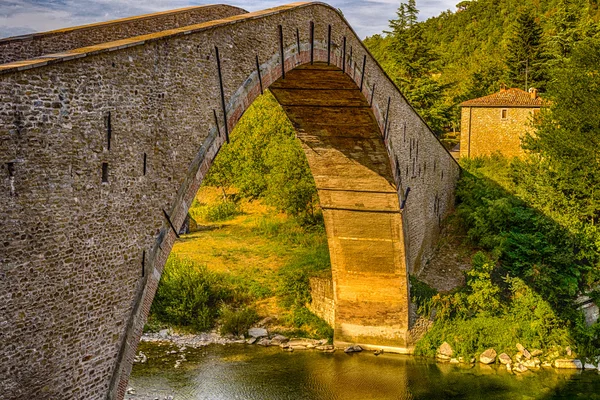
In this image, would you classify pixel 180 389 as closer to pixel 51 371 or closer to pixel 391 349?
pixel 391 349

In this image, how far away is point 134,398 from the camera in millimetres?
14242

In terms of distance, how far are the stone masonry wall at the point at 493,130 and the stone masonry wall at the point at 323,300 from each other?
12898 mm

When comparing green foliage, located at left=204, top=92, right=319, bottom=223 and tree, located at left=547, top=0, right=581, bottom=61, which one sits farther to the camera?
tree, located at left=547, top=0, right=581, bottom=61

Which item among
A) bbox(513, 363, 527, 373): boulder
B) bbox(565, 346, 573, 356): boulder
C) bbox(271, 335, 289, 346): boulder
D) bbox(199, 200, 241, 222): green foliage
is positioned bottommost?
bbox(513, 363, 527, 373): boulder

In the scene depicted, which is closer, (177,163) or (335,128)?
(177,163)

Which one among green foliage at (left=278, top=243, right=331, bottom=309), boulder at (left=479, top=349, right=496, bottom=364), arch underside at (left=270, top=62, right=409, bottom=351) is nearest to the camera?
arch underside at (left=270, top=62, right=409, bottom=351)

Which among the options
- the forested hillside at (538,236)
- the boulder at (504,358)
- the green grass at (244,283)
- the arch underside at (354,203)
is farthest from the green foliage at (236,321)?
the boulder at (504,358)

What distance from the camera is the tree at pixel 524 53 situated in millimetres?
35625

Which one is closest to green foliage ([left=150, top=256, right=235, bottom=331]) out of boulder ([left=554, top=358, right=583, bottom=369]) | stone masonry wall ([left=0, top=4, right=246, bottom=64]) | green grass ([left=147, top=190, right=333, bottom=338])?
green grass ([left=147, top=190, right=333, bottom=338])

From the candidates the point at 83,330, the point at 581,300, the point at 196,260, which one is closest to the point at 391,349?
the point at 581,300

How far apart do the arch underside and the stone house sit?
13.0 metres

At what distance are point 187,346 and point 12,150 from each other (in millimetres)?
12572

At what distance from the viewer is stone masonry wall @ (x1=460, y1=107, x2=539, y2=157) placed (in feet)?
94.5

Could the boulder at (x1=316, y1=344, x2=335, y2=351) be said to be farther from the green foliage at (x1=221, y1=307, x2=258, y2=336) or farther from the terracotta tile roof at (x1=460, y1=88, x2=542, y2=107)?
the terracotta tile roof at (x1=460, y1=88, x2=542, y2=107)
